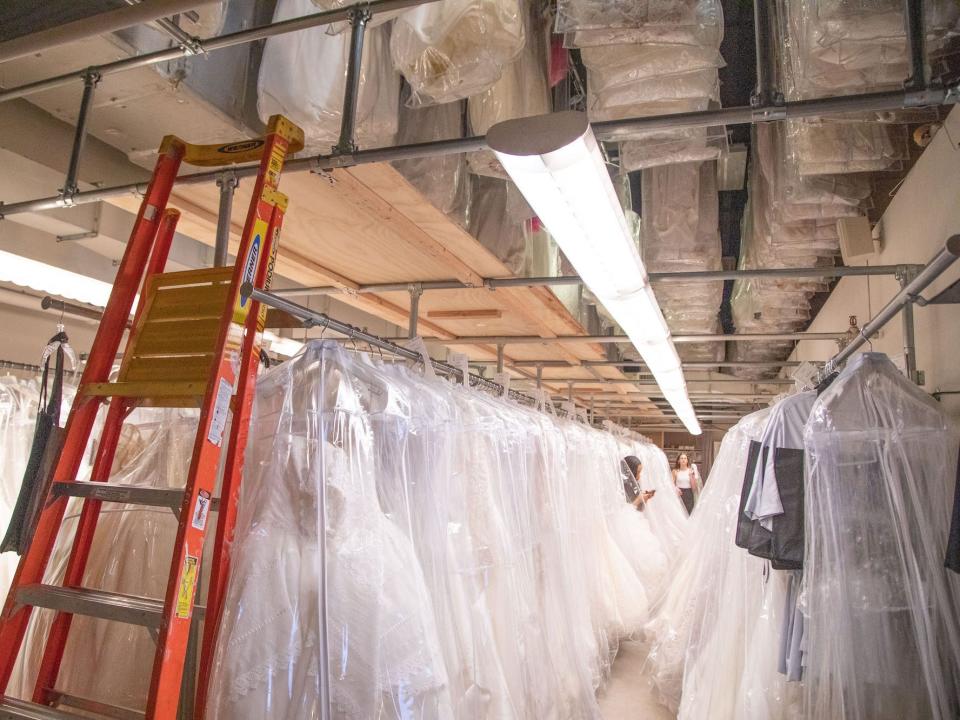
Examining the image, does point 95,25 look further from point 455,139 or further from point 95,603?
point 95,603

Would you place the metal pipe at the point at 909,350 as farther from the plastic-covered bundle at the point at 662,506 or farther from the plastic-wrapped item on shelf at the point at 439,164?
the plastic-covered bundle at the point at 662,506

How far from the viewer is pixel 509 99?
1.88 meters

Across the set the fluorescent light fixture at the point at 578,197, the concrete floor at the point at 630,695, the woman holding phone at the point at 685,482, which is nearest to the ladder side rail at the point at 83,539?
the fluorescent light fixture at the point at 578,197

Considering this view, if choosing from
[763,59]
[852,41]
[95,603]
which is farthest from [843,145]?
[95,603]

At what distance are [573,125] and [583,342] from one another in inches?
91.6

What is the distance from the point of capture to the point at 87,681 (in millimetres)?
1306

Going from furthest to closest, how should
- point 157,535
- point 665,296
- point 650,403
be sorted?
point 650,403 → point 665,296 → point 157,535

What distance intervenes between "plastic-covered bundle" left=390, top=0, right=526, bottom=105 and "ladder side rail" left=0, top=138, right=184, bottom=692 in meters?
0.61

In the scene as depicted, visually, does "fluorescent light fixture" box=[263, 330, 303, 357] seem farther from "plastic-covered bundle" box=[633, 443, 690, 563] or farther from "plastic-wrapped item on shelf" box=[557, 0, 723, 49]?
"plastic-covered bundle" box=[633, 443, 690, 563]

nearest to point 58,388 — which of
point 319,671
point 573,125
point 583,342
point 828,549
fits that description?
point 319,671

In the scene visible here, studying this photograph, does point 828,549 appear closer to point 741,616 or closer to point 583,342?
point 741,616

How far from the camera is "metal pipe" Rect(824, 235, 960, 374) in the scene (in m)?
1.28

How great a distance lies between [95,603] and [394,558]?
1.77ft

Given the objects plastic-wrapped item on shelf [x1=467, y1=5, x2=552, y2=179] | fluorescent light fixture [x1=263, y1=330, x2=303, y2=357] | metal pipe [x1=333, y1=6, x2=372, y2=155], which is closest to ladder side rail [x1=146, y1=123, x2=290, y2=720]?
metal pipe [x1=333, y1=6, x2=372, y2=155]
